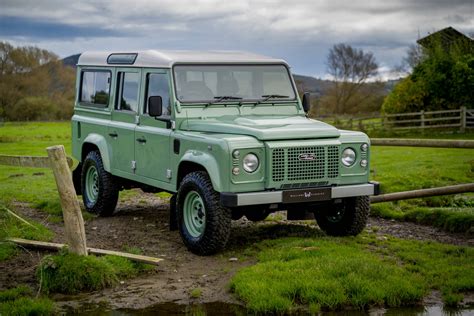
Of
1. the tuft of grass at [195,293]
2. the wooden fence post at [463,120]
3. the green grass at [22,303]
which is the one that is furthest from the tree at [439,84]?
the green grass at [22,303]

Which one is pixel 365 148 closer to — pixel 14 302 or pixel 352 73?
pixel 14 302

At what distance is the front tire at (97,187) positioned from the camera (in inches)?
470

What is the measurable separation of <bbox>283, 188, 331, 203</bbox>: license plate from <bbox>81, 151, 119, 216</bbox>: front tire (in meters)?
4.11

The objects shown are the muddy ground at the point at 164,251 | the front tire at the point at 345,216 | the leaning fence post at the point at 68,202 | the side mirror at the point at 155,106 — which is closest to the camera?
→ the muddy ground at the point at 164,251

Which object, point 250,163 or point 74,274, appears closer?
point 74,274

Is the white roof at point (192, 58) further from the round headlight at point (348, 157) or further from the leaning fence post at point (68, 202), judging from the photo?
the leaning fence post at point (68, 202)

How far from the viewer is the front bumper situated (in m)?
8.47

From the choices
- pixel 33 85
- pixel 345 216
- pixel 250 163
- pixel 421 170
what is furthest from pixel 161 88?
pixel 33 85

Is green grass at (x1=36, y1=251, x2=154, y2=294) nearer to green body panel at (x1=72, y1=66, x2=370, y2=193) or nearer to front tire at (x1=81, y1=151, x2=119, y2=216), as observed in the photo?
green body panel at (x1=72, y1=66, x2=370, y2=193)

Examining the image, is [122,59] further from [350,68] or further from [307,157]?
[350,68]

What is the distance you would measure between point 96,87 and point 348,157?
5009mm

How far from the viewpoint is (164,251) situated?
372 inches

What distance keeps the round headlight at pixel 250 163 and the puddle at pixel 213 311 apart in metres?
1.98

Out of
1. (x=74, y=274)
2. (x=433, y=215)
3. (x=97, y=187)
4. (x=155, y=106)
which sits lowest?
(x=74, y=274)
